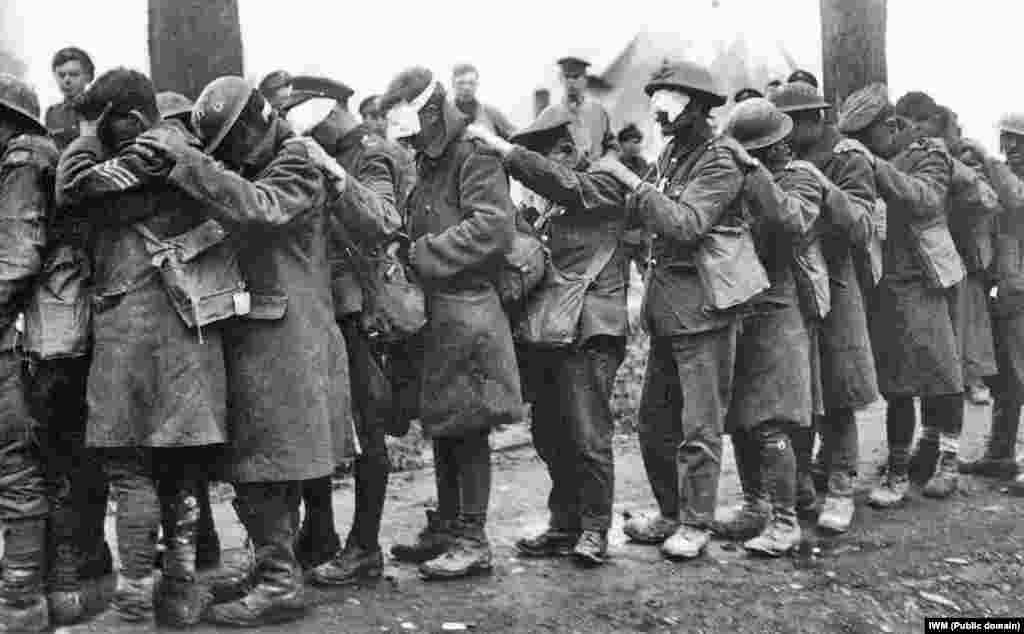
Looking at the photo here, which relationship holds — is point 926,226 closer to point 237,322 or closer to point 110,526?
point 237,322

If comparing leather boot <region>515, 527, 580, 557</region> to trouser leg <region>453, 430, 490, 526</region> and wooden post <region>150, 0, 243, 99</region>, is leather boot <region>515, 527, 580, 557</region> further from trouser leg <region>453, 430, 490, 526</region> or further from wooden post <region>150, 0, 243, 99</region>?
wooden post <region>150, 0, 243, 99</region>

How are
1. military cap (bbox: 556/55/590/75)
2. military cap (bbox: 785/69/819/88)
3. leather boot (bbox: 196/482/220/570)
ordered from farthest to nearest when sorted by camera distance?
1. military cap (bbox: 556/55/590/75)
2. military cap (bbox: 785/69/819/88)
3. leather boot (bbox: 196/482/220/570)

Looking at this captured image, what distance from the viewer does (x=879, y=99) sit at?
22.4 ft

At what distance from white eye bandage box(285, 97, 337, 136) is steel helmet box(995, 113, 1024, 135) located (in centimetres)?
463

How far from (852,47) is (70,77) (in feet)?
16.5

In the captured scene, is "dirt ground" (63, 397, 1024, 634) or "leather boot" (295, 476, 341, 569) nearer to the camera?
"dirt ground" (63, 397, 1024, 634)

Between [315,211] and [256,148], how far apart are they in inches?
13.3

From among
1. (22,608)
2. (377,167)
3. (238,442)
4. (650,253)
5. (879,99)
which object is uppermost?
(879,99)

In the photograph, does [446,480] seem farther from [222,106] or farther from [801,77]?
[801,77]

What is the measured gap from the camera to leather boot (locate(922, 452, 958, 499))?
6.99 meters

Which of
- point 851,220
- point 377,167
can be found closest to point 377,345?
point 377,167

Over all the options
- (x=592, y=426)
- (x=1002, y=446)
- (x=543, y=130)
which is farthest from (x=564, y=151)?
(x=1002, y=446)

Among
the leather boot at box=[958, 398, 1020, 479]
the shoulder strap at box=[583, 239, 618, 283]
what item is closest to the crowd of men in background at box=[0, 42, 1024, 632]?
the shoulder strap at box=[583, 239, 618, 283]

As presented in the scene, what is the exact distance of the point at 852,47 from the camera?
799 centimetres
